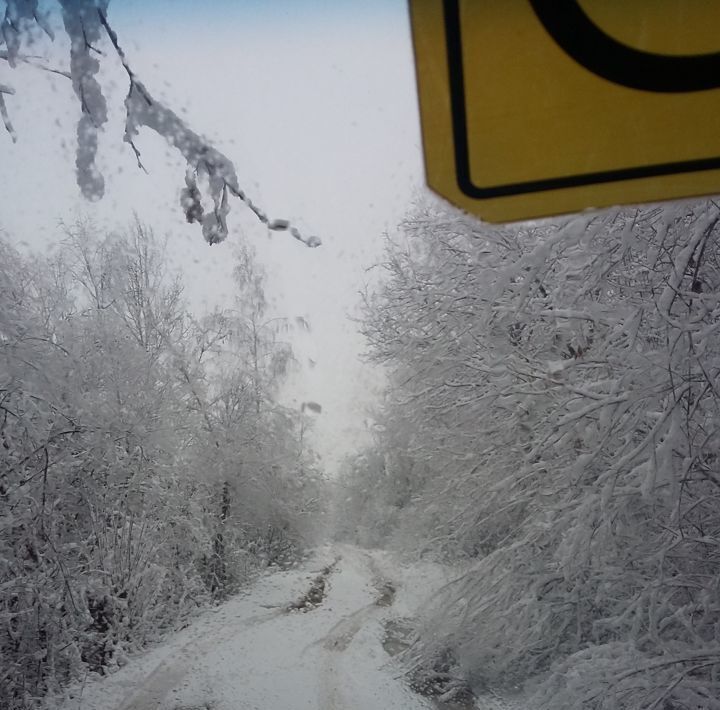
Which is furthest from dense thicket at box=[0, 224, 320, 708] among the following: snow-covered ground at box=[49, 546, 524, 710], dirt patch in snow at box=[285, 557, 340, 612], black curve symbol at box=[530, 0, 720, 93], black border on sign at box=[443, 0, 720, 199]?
black curve symbol at box=[530, 0, 720, 93]

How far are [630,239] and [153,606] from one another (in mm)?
11657

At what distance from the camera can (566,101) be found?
3.20 feet

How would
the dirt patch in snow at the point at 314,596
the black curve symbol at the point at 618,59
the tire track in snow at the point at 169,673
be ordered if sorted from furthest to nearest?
1. the dirt patch in snow at the point at 314,596
2. the tire track in snow at the point at 169,673
3. the black curve symbol at the point at 618,59

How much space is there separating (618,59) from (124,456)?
11013 mm

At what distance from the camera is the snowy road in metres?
8.13

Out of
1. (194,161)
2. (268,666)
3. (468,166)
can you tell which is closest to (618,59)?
(468,166)

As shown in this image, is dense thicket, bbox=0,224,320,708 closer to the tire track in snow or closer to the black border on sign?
the tire track in snow

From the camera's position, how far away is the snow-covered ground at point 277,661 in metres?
8.14

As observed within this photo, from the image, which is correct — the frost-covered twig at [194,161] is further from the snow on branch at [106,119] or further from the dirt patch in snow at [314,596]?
the dirt patch in snow at [314,596]

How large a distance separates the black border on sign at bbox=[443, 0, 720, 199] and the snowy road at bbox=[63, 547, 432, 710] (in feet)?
28.0

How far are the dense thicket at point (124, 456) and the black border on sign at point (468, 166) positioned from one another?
526cm

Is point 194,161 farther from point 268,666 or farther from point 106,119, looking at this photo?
point 268,666

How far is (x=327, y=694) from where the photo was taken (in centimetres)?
829

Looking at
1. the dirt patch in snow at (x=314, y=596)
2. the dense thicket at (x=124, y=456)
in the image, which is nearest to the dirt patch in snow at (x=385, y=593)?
the dirt patch in snow at (x=314, y=596)
